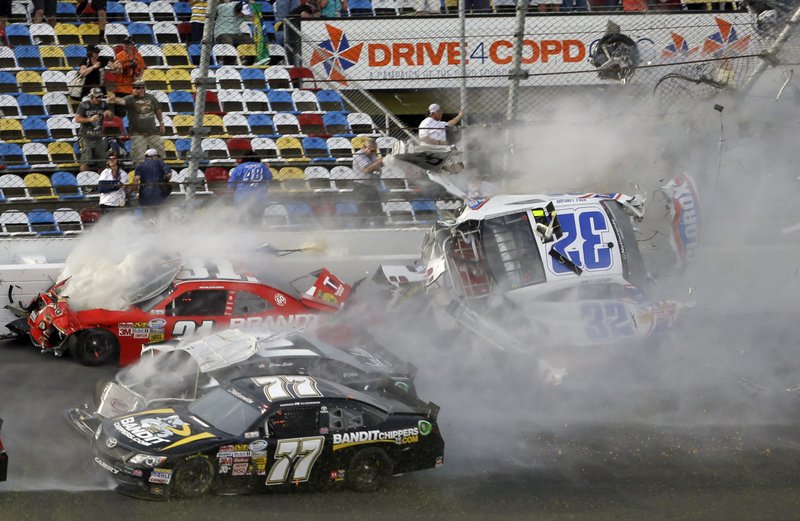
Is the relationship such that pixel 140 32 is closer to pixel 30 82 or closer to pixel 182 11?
pixel 182 11

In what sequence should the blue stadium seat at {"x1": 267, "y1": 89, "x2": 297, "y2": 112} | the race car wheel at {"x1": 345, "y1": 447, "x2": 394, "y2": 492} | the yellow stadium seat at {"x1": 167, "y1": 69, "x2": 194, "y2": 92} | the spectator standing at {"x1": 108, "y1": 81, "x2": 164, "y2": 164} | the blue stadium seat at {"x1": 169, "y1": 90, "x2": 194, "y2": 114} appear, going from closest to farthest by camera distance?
the race car wheel at {"x1": 345, "y1": 447, "x2": 394, "y2": 492}
the spectator standing at {"x1": 108, "y1": 81, "x2": 164, "y2": 164}
the blue stadium seat at {"x1": 169, "y1": 90, "x2": 194, "y2": 114}
the blue stadium seat at {"x1": 267, "y1": 89, "x2": 297, "y2": 112}
the yellow stadium seat at {"x1": 167, "y1": 69, "x2": 194, "y2": 92}

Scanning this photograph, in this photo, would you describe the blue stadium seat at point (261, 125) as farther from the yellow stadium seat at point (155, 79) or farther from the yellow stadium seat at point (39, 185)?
the yellow stadium seat at point (39, 185)

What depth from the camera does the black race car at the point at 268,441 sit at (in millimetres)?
7898

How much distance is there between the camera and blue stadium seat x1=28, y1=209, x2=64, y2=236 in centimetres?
1242

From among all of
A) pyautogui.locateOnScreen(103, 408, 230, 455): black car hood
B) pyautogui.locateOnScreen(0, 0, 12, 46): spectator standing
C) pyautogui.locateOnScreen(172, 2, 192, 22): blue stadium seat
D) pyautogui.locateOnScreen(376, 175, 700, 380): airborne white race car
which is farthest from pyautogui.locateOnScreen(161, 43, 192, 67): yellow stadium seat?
pyautogui.locateOnScreen(103, 408, 230, 455): black car hood

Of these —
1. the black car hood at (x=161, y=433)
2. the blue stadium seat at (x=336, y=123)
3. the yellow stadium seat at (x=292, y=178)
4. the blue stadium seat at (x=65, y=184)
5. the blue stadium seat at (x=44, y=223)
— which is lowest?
the black car hood at (x=161, y=433)

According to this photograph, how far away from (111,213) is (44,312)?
1.51 m

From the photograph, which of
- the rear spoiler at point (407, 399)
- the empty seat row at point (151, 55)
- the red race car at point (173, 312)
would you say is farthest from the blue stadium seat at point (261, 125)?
the rear spoiler at point (407, 399)

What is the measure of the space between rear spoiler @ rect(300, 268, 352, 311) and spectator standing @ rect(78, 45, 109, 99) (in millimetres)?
5042

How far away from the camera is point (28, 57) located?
51.3 feet

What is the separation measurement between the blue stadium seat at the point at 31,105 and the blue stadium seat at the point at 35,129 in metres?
0.28

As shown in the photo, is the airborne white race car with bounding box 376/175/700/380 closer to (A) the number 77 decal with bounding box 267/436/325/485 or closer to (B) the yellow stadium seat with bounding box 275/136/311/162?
(A) the number 77 decal with bounding box 267/436/325/485

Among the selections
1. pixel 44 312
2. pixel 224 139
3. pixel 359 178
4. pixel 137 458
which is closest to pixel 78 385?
pixel 44 312

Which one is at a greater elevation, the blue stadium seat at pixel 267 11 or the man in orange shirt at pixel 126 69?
the blue stadium seat at pixel 267 11
